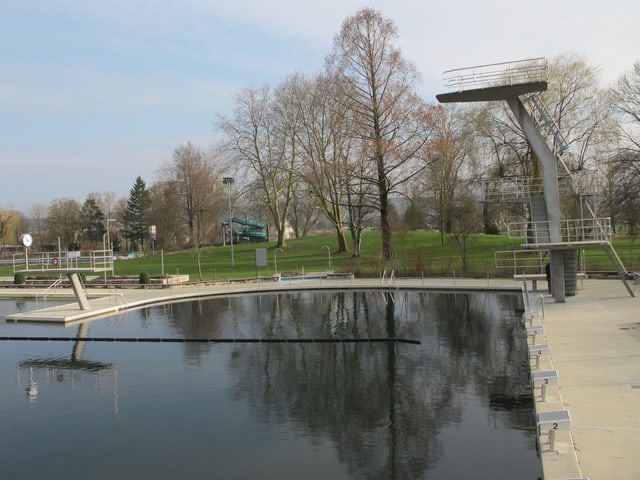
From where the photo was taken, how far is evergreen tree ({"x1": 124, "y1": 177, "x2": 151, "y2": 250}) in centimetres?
8519

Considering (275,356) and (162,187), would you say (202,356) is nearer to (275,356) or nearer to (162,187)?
(275,356)

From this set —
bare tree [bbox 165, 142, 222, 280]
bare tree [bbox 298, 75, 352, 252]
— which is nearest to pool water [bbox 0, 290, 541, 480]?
bare tree [bbox 298, 75, 352, 252]

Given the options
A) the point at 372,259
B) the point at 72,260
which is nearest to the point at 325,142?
the point at 372,259

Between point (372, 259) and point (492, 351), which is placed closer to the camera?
point (492, 351)

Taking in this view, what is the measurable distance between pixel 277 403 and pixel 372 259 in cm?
3026

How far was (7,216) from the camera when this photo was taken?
297 feet

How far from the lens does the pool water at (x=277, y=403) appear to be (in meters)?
9.12

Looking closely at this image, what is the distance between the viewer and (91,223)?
89000mm

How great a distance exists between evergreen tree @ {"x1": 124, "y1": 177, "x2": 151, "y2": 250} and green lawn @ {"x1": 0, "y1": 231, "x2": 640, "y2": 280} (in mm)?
14030

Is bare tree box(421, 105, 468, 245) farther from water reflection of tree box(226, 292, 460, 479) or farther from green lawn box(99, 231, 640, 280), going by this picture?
water reflection of tree box(226, 292, 460, 479)

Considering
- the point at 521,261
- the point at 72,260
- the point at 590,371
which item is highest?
the point at 72,260

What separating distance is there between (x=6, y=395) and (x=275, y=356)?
22.5 ft

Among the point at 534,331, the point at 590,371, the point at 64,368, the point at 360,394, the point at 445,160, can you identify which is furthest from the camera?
the point at 445,160

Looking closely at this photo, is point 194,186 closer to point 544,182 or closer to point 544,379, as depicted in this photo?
point 544,182
